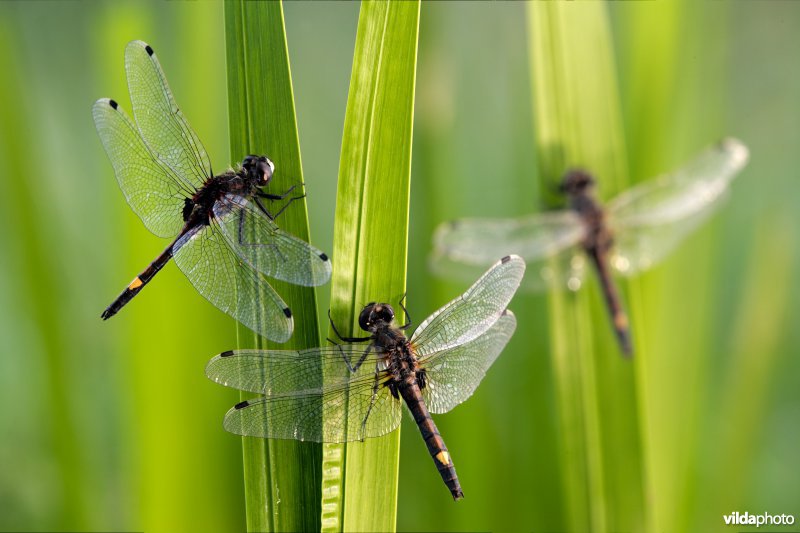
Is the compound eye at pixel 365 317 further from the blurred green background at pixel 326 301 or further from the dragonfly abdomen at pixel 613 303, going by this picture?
the dragonfly abdomen at pixel 613 303

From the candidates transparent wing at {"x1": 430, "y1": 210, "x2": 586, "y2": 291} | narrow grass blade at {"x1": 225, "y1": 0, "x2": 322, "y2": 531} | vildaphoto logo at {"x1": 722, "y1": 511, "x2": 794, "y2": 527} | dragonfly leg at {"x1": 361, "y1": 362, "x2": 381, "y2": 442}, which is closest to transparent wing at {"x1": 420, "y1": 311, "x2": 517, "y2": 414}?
dragonfly leg at {"x1": 361, "y1": 362, "x2": 381, "y2": 442}

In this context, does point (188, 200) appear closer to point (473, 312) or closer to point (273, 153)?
point (273, 153)

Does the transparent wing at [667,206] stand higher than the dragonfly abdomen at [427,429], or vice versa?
the transparent wing at [667,206]

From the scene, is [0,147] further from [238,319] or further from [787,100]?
[787,100]

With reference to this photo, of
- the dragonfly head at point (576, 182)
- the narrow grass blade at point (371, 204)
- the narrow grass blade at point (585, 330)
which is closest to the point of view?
the narrow grass blade at point (371, 204)

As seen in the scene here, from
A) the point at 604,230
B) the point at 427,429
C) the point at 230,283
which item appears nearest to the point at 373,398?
the point at 427,429

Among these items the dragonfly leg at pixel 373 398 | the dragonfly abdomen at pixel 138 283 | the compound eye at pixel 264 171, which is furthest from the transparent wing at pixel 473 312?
the dragonfly abdomen at pixel 138 283

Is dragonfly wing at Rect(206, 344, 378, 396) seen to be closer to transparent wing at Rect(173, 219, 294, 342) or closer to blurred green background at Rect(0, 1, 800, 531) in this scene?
transparent wing at Rect(173, 219, 294, 342)
